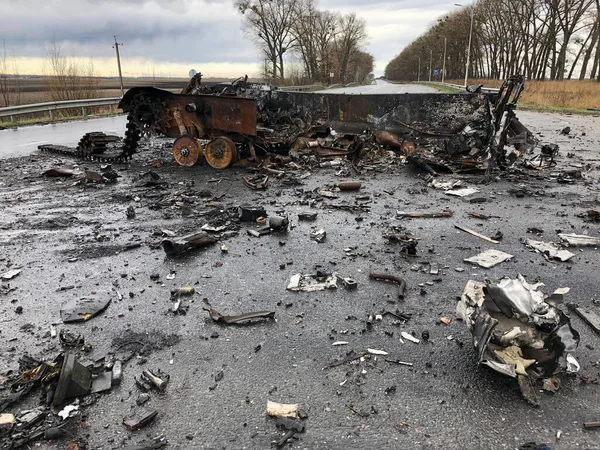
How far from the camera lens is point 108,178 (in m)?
8.67

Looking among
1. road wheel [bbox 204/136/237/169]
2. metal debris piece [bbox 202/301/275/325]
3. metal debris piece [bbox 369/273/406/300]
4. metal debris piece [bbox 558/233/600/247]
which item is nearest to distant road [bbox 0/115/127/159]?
road wheel [bbox 204/136/237/169]

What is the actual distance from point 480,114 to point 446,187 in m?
3.21

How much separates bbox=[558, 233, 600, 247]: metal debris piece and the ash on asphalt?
20 cm

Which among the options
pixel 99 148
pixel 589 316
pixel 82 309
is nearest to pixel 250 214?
pixel 82 309

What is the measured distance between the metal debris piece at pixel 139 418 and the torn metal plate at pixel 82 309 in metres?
1.38

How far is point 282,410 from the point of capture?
99.6 inches

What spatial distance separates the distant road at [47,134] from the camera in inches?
481

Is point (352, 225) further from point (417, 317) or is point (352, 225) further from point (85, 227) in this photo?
point (85, 227)

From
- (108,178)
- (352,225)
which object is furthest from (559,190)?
(108,178)

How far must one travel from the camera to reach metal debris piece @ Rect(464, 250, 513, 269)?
4559mm

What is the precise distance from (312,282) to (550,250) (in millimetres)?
2903

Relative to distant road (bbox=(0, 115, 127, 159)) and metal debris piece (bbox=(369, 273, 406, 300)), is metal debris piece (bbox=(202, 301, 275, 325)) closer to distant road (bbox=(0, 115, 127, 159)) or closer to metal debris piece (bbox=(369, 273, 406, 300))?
metal debris piece (bbox=(369, 273, 406, 300))

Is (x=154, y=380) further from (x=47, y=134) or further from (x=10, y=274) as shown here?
(x=47, y=134)

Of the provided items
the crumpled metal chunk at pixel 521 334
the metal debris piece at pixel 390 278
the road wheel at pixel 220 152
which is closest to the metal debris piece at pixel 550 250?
the metal debris piece at pixel 390 278
